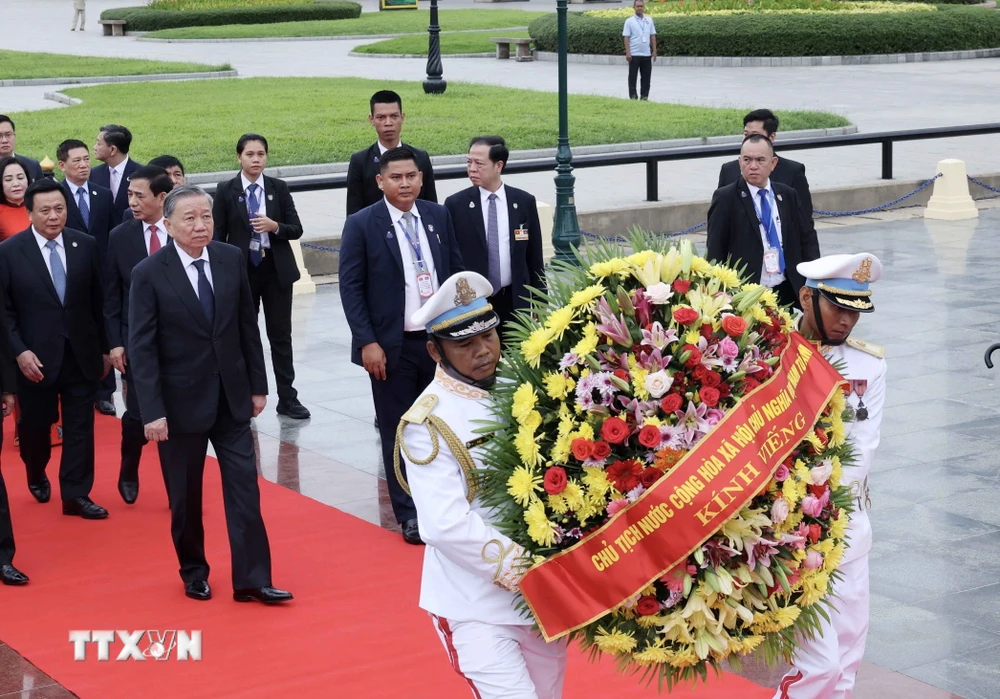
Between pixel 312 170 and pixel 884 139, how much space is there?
7.43 meters

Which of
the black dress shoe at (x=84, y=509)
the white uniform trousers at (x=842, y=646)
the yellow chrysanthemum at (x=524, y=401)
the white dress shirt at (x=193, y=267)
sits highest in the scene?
the white dress shirt at (x=193, y=267)

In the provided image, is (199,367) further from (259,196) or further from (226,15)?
(226,15)

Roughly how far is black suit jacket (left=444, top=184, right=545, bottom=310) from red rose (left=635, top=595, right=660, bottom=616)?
15.7 feet

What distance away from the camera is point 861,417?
4.77 m

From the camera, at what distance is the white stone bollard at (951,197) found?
1756cm

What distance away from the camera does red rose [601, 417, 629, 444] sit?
146 inches

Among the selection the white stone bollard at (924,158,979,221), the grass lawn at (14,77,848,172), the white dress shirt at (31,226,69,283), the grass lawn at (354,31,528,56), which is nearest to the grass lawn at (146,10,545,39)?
the grass lawn at (354,31,528,56)

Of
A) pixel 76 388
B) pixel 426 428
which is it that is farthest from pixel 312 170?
pixel 426 428

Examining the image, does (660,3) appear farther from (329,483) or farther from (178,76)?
(329,483)

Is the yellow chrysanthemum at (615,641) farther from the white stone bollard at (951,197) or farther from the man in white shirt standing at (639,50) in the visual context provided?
the man in white shirt standing at (639,50)

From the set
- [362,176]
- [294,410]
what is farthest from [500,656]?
[294,410]

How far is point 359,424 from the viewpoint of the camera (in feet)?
32.0

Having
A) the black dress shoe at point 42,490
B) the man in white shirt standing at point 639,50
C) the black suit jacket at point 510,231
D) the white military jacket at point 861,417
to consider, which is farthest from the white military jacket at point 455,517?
the man in white shirt standing at point 639,50

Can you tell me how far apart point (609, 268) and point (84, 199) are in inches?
285
